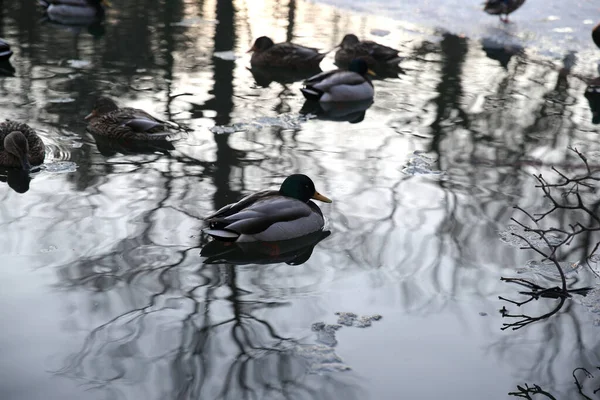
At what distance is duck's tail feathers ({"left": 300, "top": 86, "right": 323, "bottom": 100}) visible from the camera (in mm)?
9070

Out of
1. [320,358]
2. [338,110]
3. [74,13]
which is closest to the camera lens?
[320,358]

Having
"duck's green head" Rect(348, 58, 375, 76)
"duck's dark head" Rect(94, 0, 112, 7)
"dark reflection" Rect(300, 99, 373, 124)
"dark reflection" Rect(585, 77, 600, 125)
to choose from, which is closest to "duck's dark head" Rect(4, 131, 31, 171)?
"dark reflection" Rect(300, 99, 373, 124)

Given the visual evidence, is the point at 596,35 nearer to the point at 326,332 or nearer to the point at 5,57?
the point at 5,57

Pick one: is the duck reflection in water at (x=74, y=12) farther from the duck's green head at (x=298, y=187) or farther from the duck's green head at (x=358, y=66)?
the duck's green head at (x=298, y=187)

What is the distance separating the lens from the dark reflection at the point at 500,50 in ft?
37.9

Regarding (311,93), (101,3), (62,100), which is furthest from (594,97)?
(101,3)

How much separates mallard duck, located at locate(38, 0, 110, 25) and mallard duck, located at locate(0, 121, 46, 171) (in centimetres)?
686

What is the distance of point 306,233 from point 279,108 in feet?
10.8

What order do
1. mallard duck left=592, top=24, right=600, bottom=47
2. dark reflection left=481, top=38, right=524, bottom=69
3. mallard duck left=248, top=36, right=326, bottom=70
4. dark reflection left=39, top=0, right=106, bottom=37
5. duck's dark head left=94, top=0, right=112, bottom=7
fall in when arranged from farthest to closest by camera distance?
duck's dark head left=94, top=0, right=112, bottom=7, dark reflection left=39, top=0, right=106, bottom=37, mallard duck left=592, top=24, right=600, bottom=47, dark reflection left=481, top=38, right=524, bottom=69, mallard duck left=248, top=36, right=326, bottom=70

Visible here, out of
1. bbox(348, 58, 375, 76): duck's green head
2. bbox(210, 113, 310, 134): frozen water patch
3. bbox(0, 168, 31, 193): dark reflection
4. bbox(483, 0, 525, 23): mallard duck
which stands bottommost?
bbox(0, 168, 31, 193): dark reflection

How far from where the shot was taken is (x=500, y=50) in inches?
479

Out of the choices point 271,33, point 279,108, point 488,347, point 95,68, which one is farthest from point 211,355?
point 271,33

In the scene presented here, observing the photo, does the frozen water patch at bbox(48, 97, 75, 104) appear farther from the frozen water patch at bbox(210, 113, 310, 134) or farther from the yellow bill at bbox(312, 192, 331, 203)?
the yellow bill at bbox(312, 192, 331, 203)

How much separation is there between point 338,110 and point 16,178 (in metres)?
3.78
